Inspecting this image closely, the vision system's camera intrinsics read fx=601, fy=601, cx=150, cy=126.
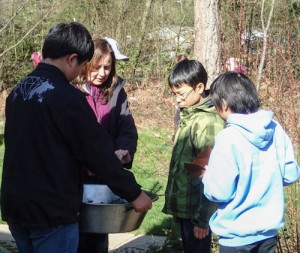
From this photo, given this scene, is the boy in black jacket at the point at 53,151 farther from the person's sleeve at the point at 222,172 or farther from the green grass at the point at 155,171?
the green grass at the point at 155,171

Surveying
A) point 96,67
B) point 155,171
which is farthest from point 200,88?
point 155,171

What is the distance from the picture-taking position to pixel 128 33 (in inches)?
632

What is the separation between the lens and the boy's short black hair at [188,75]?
12.7 feet

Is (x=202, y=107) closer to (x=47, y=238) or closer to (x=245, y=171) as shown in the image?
(x=245, y=171)

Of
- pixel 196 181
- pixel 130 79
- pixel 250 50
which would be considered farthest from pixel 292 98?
pixel 130 79

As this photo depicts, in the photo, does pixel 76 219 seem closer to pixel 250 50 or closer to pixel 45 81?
pixel 45 81

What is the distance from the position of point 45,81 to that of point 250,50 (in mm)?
2741

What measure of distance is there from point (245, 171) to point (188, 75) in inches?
40.9

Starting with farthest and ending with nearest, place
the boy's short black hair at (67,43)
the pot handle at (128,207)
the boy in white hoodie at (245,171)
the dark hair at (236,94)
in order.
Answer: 1. the pot handle at (128,207)
2. the dark hair at (236,94)
3. the boy in white hoodie at (245,171)
4. the boy's short black hair at (67,43)

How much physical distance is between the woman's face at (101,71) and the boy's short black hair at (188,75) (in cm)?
42

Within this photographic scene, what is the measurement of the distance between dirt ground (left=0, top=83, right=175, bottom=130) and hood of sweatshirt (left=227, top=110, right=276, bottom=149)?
9.79 m

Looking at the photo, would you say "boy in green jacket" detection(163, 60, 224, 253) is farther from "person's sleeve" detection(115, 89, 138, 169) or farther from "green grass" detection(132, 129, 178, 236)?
"green grass" detection(132, 129, 178, 236)

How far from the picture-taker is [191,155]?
3.70m

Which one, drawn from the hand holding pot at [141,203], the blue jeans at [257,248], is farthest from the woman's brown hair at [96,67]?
the blue jeans at [257,248]
